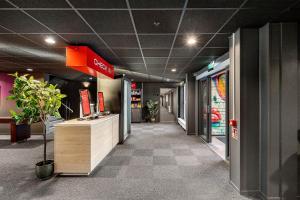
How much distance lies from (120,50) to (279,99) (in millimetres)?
3625

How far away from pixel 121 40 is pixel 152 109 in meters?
8.79

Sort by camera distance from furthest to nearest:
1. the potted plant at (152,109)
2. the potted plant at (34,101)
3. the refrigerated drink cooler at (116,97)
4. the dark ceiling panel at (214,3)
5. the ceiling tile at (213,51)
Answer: the potted plant at (152,109), the refrigerated drink cooler at (116,97), the ceiling tile at (213,51), the potted plant at (34,101), the dark ceiling panel at (214,3)

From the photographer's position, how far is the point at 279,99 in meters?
2.76

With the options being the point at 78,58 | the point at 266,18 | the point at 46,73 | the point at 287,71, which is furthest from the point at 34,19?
the point at 46,73

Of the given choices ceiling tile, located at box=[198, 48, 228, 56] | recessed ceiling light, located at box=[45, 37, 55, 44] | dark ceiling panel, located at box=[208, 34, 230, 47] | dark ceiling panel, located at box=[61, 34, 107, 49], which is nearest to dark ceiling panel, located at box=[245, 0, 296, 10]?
dark ceiling panel, located at box=[208, 34, 230, 47]

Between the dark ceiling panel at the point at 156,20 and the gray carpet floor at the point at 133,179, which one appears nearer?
the dark ceiling panel at the point at 156,20

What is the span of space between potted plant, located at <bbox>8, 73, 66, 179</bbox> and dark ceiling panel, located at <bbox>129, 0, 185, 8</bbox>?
2.41 metres

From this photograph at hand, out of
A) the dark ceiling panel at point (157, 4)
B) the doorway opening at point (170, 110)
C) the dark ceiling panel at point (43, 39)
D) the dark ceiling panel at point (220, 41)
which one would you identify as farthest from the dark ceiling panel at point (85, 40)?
the doorway opening at point (170, 110)

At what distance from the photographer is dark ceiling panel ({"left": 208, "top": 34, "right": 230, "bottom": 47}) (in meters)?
3.55

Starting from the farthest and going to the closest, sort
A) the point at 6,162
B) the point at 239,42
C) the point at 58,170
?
the point at 6,162 < the point at 58,170 < the point at 239,42

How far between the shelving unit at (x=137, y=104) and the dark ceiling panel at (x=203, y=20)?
30.8 feet

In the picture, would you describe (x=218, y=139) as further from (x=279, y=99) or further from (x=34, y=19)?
(x=34, y=19)

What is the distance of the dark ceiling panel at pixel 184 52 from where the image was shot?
455 centimetres

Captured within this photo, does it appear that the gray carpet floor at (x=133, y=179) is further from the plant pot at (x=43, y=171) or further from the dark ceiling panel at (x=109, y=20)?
the dark ceiling panel at (x=109, y=20)
